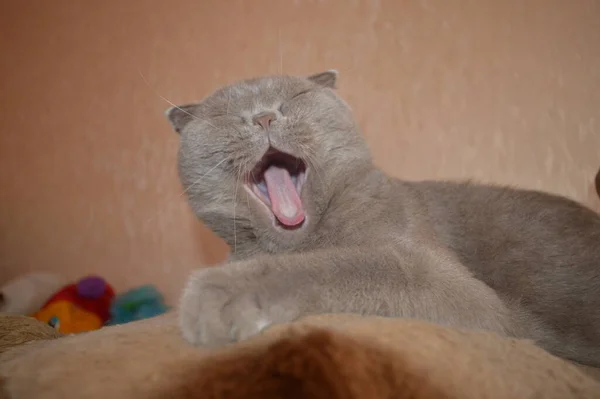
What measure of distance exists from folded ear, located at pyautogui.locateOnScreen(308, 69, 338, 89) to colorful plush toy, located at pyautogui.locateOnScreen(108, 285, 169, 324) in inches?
35.1

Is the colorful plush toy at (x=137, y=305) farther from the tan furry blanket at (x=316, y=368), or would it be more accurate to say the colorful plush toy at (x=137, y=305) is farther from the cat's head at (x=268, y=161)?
the tan furry blanket at (x=316, y=368)

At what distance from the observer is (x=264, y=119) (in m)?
0.85

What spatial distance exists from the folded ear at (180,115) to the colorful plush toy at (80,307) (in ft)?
2.43

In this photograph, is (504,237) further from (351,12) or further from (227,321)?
(351,12)

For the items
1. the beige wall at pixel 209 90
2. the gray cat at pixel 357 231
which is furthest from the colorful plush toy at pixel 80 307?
the gray cat at pixel 357 231

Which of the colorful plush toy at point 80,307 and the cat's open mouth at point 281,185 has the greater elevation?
the cat's open mouth at point 281,185

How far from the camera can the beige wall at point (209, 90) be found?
133 centimetres

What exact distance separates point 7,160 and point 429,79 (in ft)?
5.79

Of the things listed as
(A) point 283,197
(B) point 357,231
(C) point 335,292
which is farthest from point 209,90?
(C) point 335,292

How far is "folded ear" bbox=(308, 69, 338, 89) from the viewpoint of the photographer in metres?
1.05

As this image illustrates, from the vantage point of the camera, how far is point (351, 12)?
4.84ft

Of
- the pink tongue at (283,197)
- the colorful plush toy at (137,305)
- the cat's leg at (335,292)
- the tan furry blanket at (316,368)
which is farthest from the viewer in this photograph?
the colorful plush toy at (137,305)

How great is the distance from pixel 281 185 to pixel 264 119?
0.13 meters

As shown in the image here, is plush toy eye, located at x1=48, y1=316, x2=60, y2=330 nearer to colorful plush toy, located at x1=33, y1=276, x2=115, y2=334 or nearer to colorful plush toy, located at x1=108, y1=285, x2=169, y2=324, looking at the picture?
colorful plush toy, located at x1=33, y1=276, x2=115, y2=334
